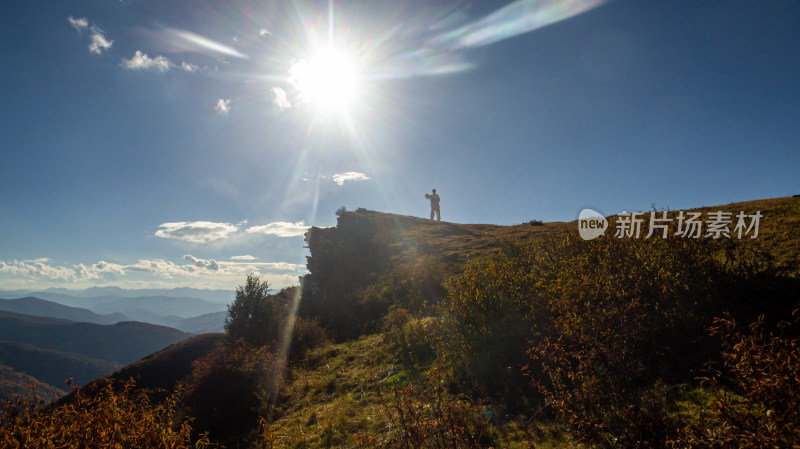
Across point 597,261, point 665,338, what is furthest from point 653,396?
point 597,261

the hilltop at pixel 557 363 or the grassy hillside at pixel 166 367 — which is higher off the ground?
the hilltop at pixel 557 363

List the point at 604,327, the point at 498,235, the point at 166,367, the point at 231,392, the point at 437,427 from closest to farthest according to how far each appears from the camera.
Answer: the point at 437,427
the point at 604,327
the point at 231,392
the point at 166,367
the point at 498,235

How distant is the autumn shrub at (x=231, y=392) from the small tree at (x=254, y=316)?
349 centimetres

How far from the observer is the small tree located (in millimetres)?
16469

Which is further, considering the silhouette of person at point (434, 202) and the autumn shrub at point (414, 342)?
the silhouette of person at point (434, 202)

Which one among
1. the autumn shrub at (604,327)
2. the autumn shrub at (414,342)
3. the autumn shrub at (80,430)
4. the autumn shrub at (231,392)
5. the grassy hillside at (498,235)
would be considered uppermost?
the grassy hillside at (498,235)

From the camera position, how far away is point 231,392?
10.9m

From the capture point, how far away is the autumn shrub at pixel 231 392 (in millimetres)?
9633

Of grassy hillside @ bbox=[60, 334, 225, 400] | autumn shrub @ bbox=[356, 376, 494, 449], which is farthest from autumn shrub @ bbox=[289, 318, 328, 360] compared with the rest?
autumn shrub @ bbox=[356, 376, 494, 449]

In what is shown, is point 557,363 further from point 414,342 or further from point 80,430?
point 80,430

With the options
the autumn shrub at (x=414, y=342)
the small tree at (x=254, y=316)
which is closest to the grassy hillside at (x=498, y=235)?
the autumn shrub at (x=414, y=342)

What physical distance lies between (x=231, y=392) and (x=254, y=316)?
21.9 ft

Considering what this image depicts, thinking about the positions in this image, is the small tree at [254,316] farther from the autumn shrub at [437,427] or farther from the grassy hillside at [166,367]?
the autumn shrub at [437,427]

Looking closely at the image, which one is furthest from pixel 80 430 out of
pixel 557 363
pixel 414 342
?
pixel 414 342
